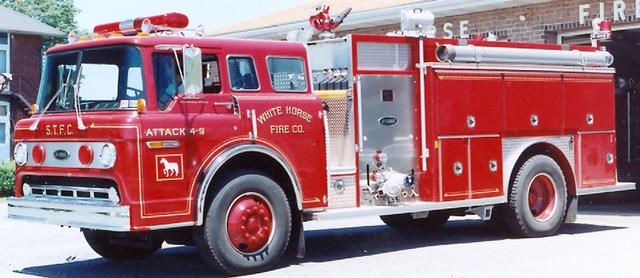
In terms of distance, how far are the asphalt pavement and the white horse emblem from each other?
1.18 metres

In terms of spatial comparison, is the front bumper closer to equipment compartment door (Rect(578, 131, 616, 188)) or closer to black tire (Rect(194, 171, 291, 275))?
black tire (Rect(194, 171, 291, 275))

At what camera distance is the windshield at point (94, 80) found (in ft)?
26.7

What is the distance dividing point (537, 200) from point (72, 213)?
5548 mm

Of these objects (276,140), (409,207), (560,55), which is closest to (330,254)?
(409,207)

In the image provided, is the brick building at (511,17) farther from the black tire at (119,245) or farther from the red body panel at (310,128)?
the black tire at (119,245)

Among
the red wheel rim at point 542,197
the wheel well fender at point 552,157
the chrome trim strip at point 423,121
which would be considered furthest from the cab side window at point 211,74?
the red wheel rim at point 542,197

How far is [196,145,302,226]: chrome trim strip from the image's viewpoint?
319 inches

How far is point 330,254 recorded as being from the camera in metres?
10.0

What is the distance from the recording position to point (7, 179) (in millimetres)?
21828

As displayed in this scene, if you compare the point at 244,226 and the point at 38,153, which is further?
the point at 38,153

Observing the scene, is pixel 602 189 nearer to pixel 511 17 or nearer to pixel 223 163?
pixel 511 17

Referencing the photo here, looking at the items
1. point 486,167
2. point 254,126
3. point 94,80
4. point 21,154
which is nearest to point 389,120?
point 486,167

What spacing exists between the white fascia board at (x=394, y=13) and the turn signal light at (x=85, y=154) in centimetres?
687

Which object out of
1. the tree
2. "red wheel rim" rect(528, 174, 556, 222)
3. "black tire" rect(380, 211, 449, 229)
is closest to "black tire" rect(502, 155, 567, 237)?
"red wheel rim" rect(528, 174, 556, 222)
